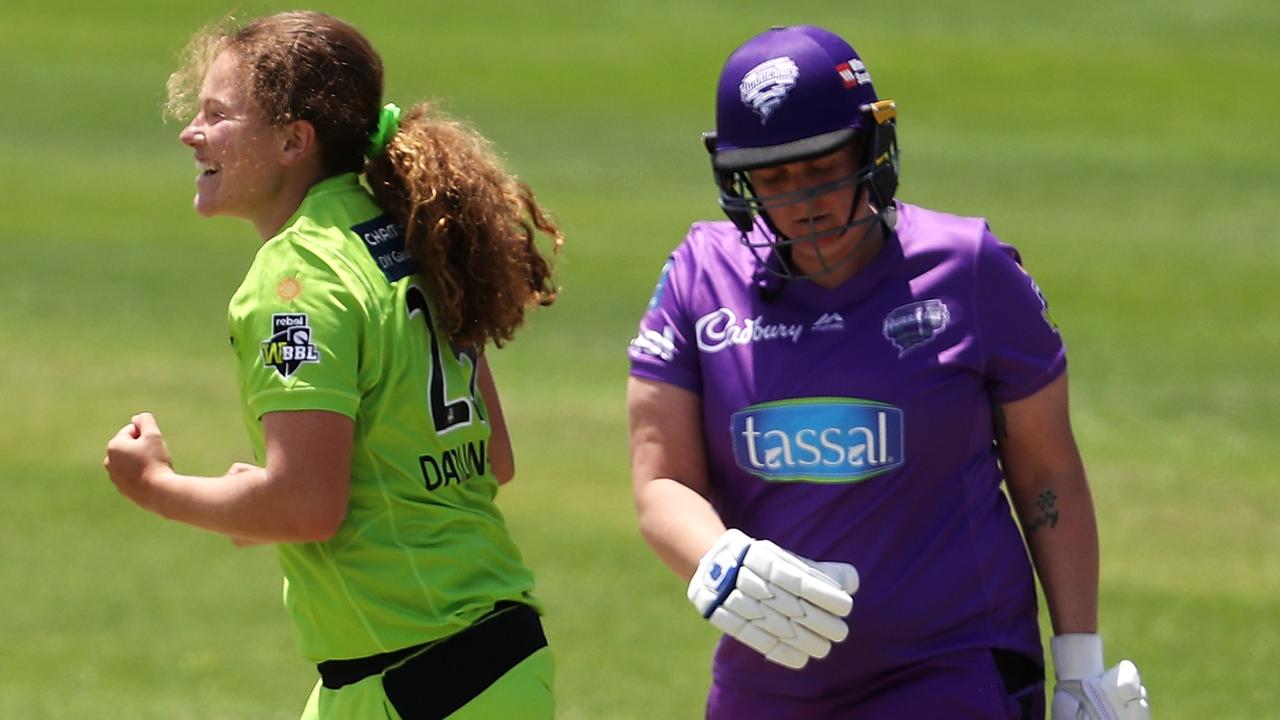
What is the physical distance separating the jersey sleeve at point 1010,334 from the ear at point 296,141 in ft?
4.33

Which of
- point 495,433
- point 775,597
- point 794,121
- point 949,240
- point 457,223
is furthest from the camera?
point 495,433

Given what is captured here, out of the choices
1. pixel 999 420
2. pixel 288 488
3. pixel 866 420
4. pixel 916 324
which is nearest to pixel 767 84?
pixel 916 324

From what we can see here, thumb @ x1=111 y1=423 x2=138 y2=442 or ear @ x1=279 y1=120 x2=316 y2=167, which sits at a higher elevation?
ear @ x1=279 y1=120 x2=316 y2=167

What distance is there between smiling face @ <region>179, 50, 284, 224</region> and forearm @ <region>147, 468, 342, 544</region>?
1.77 feet

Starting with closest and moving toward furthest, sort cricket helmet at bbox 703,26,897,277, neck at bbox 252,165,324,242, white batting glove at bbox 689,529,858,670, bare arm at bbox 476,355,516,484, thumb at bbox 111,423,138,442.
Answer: white batting glove at bbox 689,529,858,670 → cricket helmet at bbox 703,26,897,277 → thumb at bbox 111,423,138,442 → neck at bbox 252,165,324,242 → bare arm at bbox 476,355,516,484

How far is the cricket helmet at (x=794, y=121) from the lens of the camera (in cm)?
366

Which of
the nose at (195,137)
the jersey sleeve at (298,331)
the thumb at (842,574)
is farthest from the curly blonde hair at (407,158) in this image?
the thumb at (842,574)

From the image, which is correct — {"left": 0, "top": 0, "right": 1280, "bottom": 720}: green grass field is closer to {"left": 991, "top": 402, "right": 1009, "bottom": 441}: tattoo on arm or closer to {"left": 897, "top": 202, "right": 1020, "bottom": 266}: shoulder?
{"left": 897, "top": 202, "right": 1020, "bottom": 266}: shoulder

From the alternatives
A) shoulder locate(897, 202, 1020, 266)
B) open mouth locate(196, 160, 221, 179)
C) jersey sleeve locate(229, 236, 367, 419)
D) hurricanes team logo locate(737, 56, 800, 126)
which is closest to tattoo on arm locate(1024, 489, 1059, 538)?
shoulder locate(897, 202, 1020, 266)

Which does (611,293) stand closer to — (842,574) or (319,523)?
(319,523)

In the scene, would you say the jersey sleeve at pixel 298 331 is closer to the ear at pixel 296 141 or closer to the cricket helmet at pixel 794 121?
the ear at pixel 296 141

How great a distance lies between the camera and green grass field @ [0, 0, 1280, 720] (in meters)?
8.30

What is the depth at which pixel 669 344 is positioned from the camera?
385cm

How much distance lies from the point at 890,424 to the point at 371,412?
98 centimetres
